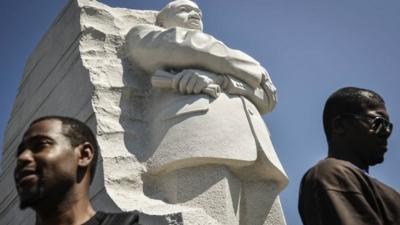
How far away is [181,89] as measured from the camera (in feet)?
17.8

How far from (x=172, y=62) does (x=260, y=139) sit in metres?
0.83

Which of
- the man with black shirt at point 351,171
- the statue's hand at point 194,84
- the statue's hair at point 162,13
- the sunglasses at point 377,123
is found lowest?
the statue's hand at point 194,84

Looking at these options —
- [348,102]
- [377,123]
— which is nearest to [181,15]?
[348,102]

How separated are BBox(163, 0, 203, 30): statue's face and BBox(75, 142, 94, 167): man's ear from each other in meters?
3.15

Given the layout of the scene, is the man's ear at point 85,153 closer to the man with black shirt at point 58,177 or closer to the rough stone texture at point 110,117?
the man with black shirt at point 58,177

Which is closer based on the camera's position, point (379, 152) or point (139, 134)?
point (379, 152)

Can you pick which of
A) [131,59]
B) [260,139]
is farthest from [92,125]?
[260,139]

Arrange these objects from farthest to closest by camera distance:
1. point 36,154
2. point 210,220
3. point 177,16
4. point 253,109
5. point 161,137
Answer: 1. point 177,16
2. point 253,109
3. point 161,137
4. point 210,220
5. point 36,154

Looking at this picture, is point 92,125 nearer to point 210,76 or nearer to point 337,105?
point 210,76

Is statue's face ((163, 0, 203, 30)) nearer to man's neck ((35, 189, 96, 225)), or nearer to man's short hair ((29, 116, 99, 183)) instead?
man's short hair ((29, 116, 99, 183))

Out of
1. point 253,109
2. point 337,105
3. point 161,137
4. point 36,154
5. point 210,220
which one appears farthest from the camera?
point 253,109

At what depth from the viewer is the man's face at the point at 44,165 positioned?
2.85 metres

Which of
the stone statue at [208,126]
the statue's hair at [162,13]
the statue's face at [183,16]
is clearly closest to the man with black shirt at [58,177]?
the stone statue at [208,126]

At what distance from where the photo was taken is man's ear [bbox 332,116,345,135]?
316 centimetres
